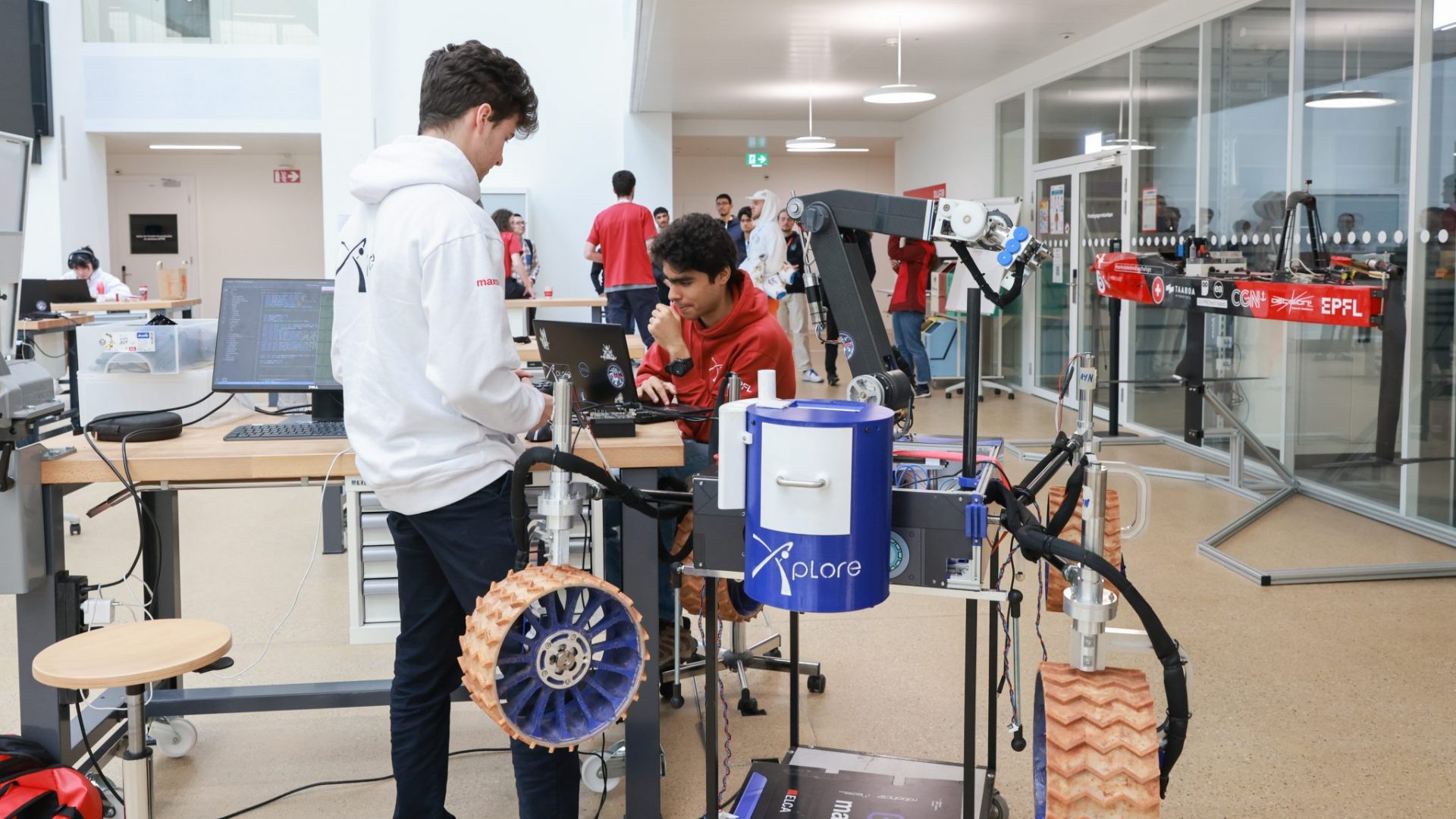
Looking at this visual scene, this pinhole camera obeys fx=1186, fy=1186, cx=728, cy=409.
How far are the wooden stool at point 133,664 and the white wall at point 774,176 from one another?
1661 centimetres

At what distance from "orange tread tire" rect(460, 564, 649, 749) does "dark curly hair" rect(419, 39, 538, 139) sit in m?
0.81

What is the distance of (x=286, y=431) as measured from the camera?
104 inches

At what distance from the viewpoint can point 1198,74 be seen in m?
6.74

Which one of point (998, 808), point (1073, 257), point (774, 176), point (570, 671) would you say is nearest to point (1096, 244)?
point (1073, 257)

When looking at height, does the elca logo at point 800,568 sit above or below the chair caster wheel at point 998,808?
above

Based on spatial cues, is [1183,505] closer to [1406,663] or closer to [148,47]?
[1406,663]

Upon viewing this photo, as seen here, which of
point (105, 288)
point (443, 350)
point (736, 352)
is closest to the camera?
point (443, 350)

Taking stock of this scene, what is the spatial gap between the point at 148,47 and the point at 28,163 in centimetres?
1127

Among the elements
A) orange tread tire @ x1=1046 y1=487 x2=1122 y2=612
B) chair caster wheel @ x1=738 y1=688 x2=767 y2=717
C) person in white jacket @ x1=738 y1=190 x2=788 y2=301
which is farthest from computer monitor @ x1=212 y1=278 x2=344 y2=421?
person in white jacket @ x1=738 y1=190 x2=788 y2=301

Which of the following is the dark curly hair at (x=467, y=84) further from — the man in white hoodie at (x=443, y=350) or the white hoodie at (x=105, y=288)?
the white hoodie at (x=105, y=288)

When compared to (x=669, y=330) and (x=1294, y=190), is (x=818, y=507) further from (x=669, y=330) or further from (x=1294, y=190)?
(x=1294, y=190)

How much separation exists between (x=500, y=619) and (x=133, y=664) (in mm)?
793

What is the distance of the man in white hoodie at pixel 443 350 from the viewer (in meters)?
1.88

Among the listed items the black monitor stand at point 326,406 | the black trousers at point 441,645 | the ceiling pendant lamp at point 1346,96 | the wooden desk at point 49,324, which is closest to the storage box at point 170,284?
the wooden desk at point 49,324
